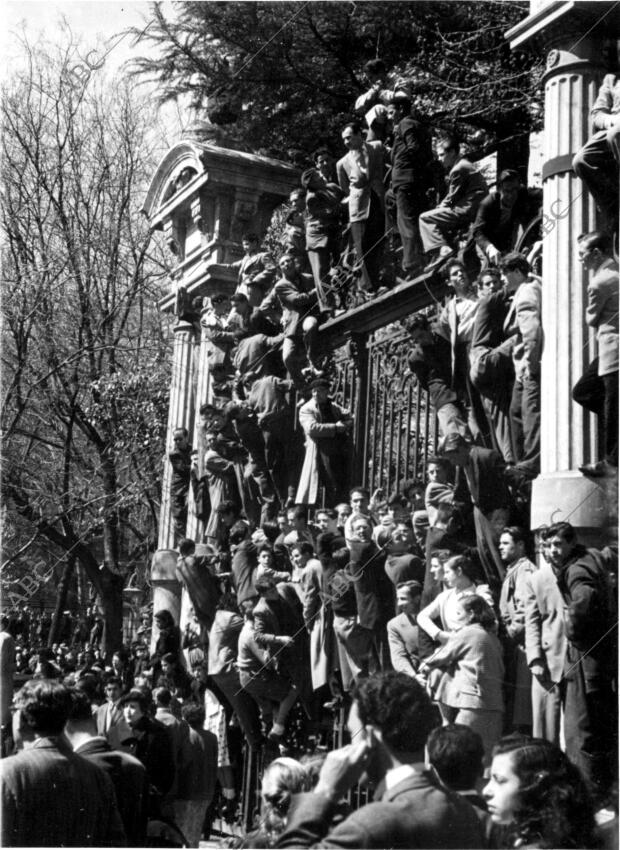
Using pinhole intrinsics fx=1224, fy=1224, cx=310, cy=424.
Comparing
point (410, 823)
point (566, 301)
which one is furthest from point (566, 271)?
point (410, 823)

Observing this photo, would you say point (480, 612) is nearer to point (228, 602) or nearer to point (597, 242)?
point (597, 242)

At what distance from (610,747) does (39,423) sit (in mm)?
17767

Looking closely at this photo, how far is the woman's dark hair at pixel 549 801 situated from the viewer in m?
4.24

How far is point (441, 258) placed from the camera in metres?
9.77

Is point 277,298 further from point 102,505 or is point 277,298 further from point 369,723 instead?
point 102,505

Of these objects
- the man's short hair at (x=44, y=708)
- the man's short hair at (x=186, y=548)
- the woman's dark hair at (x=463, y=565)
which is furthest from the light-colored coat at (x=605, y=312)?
the man's short hair at (x=186, y=548)

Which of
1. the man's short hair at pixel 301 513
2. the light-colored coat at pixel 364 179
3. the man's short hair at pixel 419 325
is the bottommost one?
the man's short hair at pixel 301 513

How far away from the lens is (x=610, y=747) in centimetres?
661

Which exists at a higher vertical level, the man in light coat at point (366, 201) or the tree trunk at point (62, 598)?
the man in light coat at point (366, 201)

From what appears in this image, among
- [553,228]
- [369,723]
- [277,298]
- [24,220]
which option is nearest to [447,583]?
[553,228]

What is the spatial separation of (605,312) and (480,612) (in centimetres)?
190

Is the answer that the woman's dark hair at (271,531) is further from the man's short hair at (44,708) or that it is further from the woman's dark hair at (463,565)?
the man's short hair at (44,708)

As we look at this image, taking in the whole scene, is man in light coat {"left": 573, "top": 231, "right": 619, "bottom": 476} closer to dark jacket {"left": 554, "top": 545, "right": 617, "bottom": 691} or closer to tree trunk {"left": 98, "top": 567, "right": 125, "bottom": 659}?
dark jacket {"left": 554, "top": 545, "right": 617, "bottom": 691}

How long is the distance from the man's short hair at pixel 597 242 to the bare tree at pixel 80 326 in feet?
45.4
